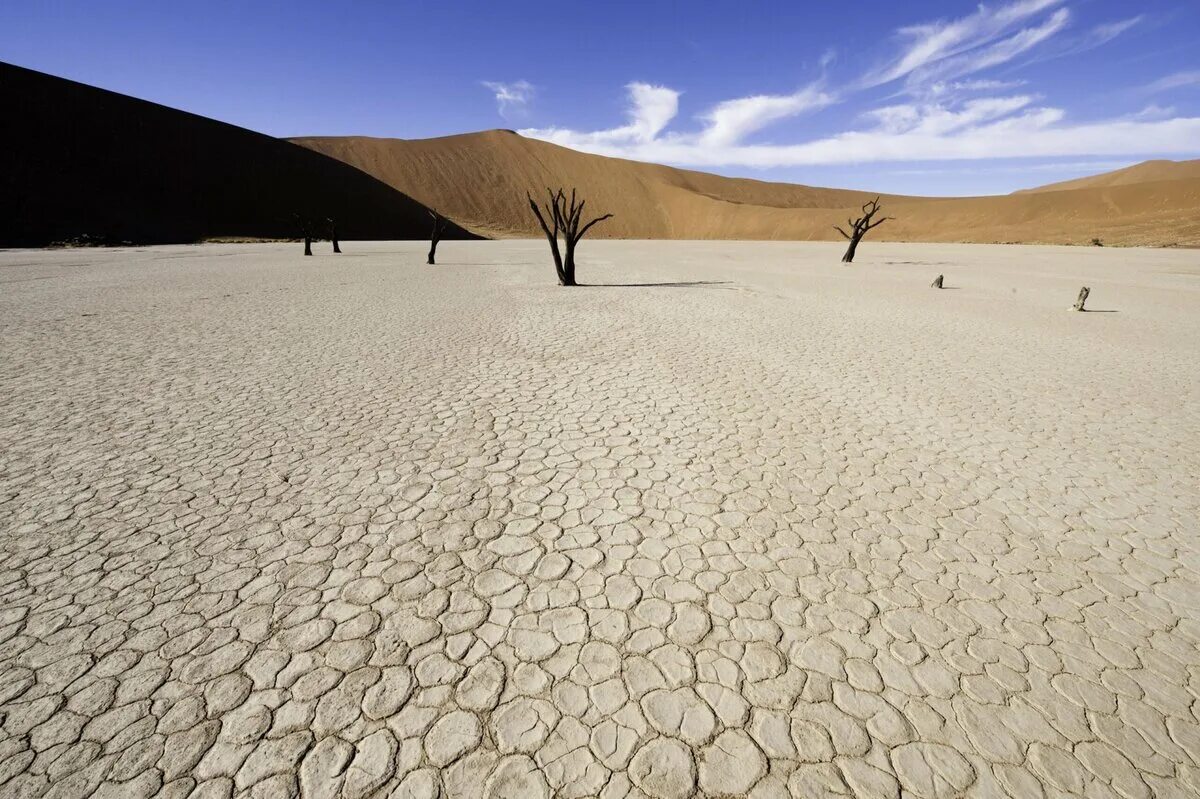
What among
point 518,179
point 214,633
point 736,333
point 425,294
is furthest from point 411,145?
point 214,633

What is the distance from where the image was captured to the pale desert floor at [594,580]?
227cm

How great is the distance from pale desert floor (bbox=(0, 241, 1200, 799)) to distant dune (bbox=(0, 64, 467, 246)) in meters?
45.3

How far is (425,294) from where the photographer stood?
15336mm

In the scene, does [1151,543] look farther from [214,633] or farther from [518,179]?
[518,179]

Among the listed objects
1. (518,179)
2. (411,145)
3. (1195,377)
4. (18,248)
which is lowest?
(1195,377)

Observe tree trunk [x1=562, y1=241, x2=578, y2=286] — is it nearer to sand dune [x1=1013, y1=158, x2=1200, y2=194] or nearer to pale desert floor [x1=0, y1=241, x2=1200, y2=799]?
pale desert floor [x1=0, y1=241, x2=1200, y2=799]

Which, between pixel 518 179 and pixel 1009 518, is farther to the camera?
pixel 518 179

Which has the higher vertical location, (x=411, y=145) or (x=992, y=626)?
(x=411, y=145)

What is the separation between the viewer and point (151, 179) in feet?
160

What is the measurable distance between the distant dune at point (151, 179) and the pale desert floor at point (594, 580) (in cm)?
4535

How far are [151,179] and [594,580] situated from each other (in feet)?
213

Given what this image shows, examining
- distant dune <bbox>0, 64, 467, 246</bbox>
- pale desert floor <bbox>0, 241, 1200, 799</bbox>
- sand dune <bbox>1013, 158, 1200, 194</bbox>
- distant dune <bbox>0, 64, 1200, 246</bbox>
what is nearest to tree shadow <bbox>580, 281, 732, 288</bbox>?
pale desert floor <bbox>0, 241, 1200, 799</bbox>

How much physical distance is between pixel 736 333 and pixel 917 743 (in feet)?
28.4

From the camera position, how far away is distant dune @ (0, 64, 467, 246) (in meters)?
39.5
